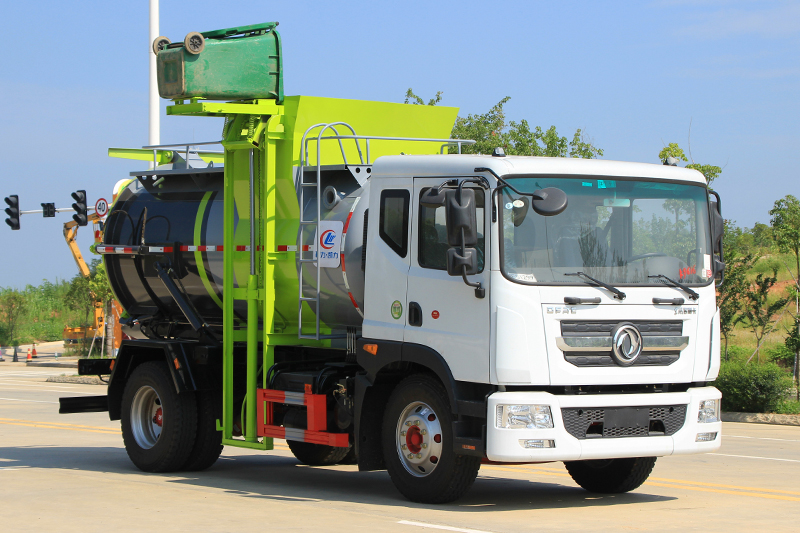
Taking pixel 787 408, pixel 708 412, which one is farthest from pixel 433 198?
pixel 787 408

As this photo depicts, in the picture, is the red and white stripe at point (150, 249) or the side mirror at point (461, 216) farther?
the red and white stripe at point (150, 249)

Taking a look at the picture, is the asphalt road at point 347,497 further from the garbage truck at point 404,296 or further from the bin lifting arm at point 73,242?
the bin lifting arm at point 73,242

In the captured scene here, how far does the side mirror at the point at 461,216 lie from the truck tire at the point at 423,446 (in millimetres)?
1424

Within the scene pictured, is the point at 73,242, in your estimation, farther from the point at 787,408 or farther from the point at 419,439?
the point at 419,439

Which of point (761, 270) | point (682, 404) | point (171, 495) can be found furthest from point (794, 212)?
point (171, 495)

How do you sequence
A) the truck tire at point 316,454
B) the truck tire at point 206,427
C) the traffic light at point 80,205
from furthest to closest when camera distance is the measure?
the traffic light at point 80,205, the truck tire at point 316,454, the truck tire at point 206,427

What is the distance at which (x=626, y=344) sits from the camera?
9.02 metres

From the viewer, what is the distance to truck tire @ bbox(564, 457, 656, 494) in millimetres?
10406

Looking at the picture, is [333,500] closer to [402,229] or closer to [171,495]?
[171,495]

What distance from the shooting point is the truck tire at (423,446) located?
30.0 feet

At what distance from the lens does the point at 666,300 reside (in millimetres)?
9227

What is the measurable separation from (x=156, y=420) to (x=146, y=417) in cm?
18

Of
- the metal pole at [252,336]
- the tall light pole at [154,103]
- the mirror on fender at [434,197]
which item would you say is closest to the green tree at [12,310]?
the tall light pole at [154,103]

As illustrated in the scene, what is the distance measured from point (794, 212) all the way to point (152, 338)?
50.1 feet
